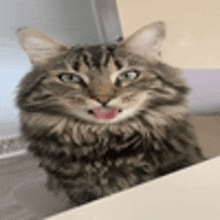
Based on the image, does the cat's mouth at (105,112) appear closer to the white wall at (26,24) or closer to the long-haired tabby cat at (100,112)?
the long-haired tabby cat at (100,112)

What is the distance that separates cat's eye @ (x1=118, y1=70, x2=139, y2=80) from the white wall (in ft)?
0.42

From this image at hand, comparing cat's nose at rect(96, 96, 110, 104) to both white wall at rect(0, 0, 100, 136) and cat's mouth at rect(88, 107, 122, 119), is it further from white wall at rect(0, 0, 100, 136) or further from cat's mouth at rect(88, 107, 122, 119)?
white wall at rect(0, 0, 100, 136)

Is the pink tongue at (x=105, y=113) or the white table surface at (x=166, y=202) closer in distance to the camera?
the white table surface at (x=166, y=202)

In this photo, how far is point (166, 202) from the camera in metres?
0.32

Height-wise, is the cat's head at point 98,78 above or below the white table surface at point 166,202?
above

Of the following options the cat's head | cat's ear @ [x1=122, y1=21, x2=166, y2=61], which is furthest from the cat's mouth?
cat's ear @ [x1=122, y1=21, x2=166, y2=61]

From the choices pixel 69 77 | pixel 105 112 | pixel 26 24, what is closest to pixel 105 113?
pixel 105 112

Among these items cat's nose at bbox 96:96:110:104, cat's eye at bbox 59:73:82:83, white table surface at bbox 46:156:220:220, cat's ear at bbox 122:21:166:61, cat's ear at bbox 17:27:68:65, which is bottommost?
white table surface at bbox 46:156:220:220

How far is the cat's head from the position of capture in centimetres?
43

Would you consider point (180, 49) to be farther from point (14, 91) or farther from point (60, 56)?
point (14, 91)

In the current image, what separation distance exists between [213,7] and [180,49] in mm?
119

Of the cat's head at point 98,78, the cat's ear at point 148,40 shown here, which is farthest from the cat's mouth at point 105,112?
the cat's ear at point 148,40

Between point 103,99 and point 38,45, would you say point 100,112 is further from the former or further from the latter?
point 38,45

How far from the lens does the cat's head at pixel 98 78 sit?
430 millimetres
